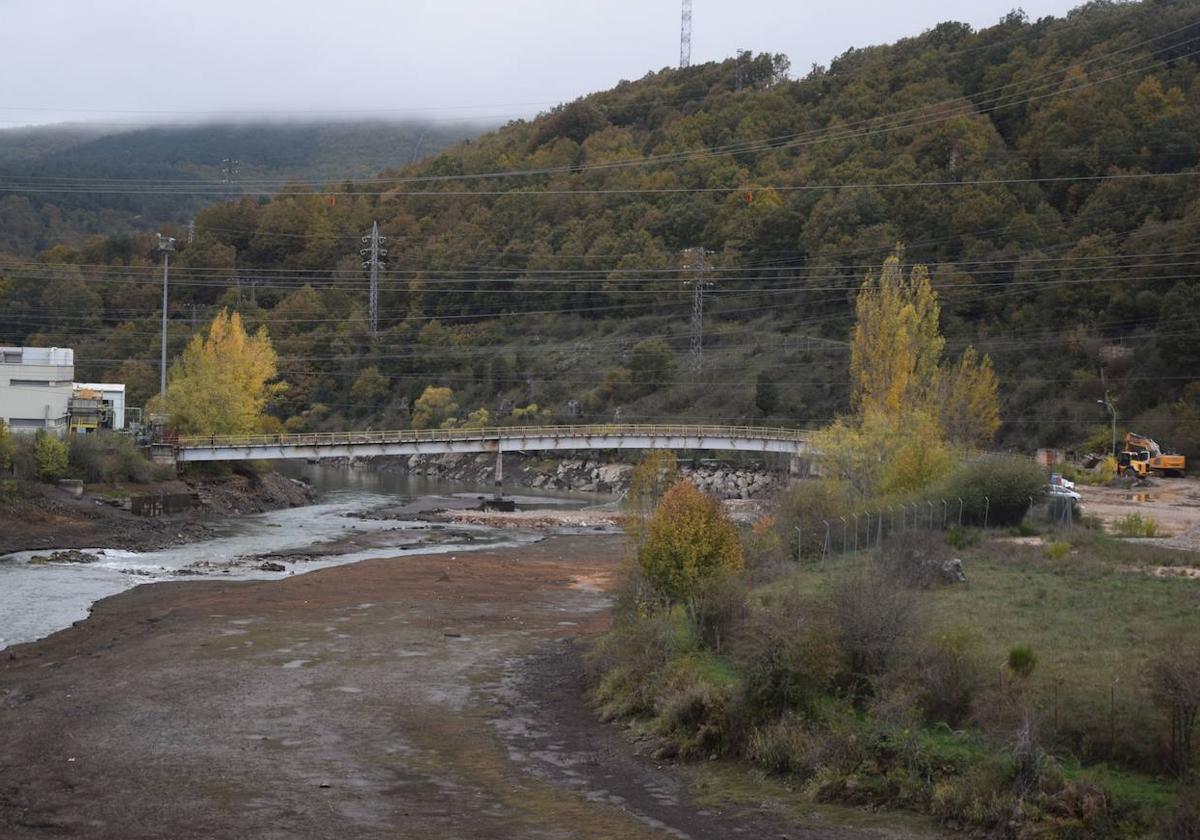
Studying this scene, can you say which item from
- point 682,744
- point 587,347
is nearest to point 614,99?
point 587,347

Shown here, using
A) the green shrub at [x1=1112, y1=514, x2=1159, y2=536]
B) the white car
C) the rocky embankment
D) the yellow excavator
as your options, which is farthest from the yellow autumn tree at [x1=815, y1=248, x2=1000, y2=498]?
the rocky embankment

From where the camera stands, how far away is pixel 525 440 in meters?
81.9

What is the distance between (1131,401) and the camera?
262 ft


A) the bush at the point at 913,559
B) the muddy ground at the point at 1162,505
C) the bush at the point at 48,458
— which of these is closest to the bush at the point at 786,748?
the bush at the point at 913,559

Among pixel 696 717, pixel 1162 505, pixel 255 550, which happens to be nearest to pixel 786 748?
pixel 696 717

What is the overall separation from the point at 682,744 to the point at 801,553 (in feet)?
60.8

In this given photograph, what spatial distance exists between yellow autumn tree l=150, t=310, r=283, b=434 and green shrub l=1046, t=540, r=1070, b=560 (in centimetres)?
5874

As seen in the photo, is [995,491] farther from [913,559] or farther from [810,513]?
[913,559]

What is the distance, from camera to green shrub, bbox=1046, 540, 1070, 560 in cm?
3627

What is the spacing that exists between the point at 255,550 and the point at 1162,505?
39589mm

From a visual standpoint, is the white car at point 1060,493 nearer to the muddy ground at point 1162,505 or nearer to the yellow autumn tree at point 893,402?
the muddy ground at point 1162,505

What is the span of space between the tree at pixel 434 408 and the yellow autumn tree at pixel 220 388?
84.7 feet

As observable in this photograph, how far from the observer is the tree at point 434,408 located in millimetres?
113125

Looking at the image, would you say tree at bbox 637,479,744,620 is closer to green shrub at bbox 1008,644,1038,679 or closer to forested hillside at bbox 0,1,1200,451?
green shrub at bbox 1008,644,1038,679
